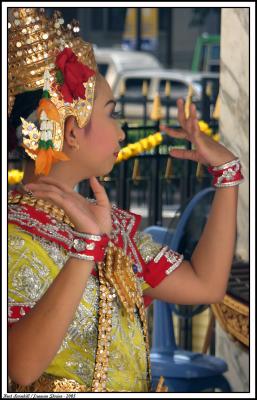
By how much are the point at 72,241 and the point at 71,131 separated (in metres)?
0.38

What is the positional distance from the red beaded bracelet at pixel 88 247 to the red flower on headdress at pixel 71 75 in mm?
574

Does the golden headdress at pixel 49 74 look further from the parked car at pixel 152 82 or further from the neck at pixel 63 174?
the parked car at pixel 152 82

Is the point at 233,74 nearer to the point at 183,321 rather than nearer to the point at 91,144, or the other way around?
the point at 183,321

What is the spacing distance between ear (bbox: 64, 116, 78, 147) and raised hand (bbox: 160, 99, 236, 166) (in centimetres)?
34

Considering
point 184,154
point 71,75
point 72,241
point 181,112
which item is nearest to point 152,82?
point 184,154

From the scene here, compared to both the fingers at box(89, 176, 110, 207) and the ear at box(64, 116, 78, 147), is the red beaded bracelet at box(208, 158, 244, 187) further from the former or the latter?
the fingers at box(89, 176, 110, 207)

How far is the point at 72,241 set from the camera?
13.6 feet

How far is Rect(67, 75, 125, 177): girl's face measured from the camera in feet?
14.2

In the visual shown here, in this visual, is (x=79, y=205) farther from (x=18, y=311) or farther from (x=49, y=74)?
(x=49, y=74)

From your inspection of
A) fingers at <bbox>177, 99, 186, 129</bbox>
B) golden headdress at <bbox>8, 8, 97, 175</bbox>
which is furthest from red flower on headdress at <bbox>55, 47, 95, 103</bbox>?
fingers at <bbox>177, 99, 186, 129</bbox>

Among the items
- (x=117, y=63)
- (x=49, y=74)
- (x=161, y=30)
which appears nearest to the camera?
(x=49, y=74)

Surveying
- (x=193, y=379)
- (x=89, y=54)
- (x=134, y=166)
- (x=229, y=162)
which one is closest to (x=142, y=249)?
(x=229, y=162)

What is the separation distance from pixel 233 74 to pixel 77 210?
13.4 ft

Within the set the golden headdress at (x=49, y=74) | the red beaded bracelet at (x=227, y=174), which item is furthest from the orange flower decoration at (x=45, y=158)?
the red beaded bracelet at (x=227, y=174)
